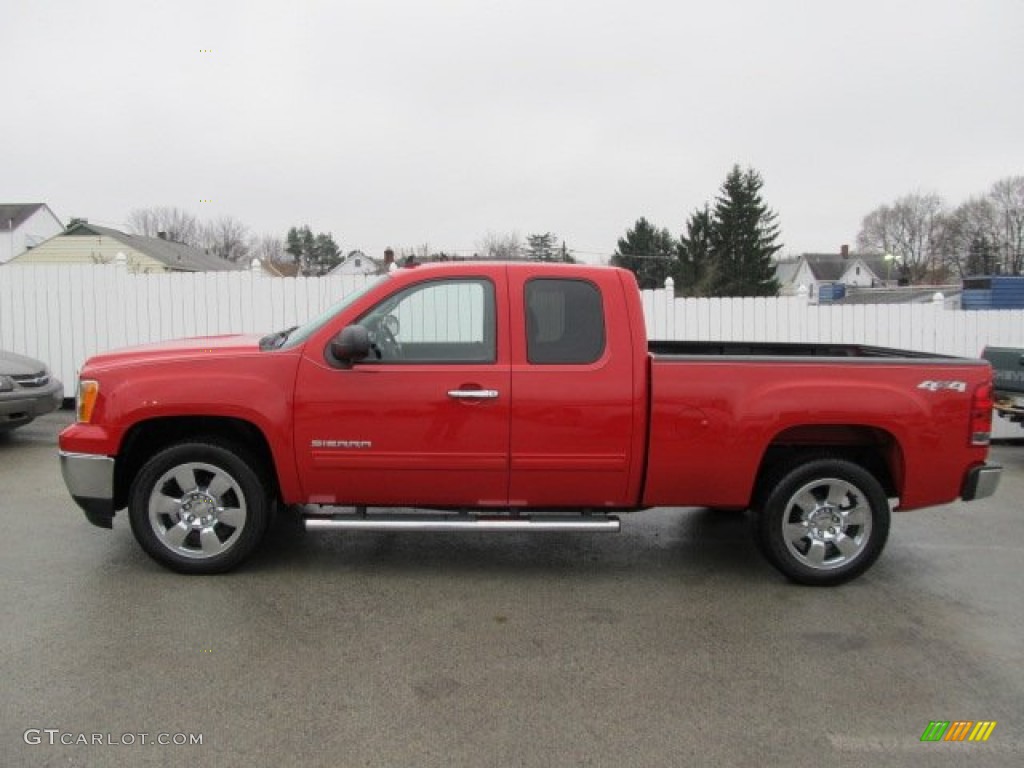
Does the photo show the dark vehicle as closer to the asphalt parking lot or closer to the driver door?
the asphalt parking lot

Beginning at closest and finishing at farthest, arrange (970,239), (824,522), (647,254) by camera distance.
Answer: (824,522)
(647,254)
(970,239)

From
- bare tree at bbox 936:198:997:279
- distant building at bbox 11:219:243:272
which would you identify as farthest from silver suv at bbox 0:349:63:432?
bare tree at bbox 936:198:997:279

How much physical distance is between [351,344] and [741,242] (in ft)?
175

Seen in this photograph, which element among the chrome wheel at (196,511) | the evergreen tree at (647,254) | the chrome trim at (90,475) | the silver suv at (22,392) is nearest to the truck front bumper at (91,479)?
the chrome trim at (90,475)

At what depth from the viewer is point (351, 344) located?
4.36 meters

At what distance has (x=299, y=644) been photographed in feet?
12.7

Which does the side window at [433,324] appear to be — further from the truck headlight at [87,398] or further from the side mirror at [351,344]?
the truck headlight at [87,398]

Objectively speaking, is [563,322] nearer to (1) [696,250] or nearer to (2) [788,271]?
(1) [696,250]

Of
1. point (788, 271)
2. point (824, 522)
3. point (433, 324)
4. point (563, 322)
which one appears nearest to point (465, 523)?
point (433, 324)

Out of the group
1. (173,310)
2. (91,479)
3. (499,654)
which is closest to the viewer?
(499,654)

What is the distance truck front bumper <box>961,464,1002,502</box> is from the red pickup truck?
0.01m

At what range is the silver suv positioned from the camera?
8.38 m

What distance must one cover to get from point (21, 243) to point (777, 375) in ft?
208

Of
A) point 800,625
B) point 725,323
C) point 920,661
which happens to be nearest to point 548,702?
point 800,625
